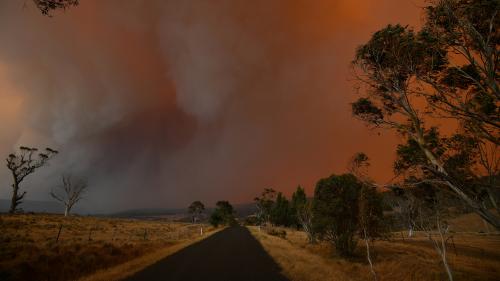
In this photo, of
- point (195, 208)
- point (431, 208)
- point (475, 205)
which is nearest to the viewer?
point (475, 205)

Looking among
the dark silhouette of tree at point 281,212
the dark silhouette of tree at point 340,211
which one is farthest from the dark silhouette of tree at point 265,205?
the dark silhouette of tree at point 340,211

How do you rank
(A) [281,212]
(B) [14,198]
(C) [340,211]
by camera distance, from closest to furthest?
1. (C) [340,211]
2. (B) [14,198]
3. (A) [281,212]

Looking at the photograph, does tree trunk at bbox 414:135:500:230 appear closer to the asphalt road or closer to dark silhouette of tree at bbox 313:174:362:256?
the asphalt road

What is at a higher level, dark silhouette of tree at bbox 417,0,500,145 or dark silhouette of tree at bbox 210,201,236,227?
dark silhouette of tree at bbox 417,0,500,145

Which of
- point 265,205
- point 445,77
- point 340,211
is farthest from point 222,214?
point 445,77

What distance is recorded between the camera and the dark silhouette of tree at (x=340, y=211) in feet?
77.9

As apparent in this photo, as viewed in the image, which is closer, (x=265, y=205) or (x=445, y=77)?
(x=445, y=77)

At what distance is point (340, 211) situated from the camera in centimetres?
2373

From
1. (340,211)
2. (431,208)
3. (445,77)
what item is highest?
(445,77)

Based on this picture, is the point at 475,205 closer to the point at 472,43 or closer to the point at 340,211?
the point at 472,43

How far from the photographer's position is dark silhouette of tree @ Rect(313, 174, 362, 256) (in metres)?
23.7

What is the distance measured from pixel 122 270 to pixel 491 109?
17.0 m

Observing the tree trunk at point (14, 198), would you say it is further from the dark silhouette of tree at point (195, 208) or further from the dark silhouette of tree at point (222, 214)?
the dark silhouette of tree at point (195, 208)

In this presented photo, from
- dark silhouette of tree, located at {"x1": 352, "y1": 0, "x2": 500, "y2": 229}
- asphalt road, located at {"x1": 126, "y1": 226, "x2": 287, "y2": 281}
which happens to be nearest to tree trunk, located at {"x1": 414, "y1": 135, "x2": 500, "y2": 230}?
dark silhouette of tree, located at {"x1": 352, "y1": 0, "x2": 500, "y2": 229}
